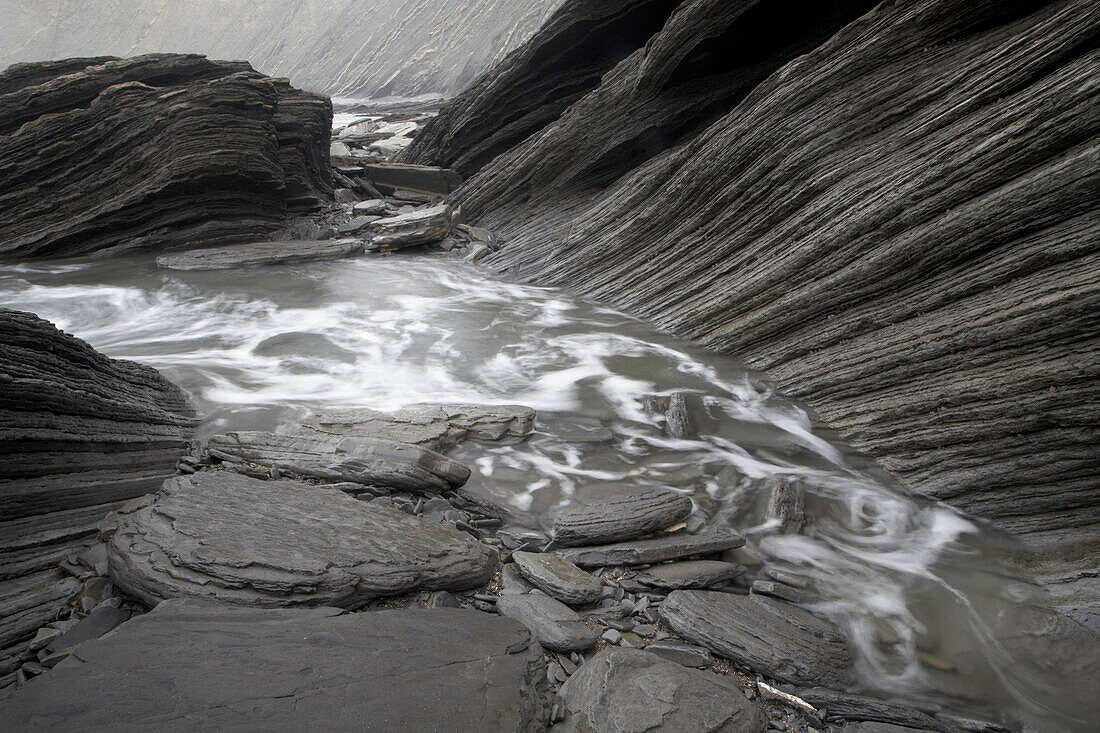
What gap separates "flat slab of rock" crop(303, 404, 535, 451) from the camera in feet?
14.0

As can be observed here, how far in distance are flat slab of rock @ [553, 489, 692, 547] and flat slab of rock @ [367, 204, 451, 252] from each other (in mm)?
8106

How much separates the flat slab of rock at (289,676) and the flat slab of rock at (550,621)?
114 millimetres

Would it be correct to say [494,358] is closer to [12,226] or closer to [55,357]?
[55,357]

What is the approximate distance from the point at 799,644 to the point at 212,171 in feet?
37.0

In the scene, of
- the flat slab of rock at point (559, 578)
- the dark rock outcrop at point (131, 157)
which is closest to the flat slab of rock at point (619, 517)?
the flat slab of rock at point (559, 578)

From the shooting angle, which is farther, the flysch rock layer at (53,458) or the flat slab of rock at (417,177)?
the flat slab of rock at (417,177)

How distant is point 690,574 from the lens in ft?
10.3

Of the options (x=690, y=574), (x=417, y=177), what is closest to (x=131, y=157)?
(x=417, y=177)

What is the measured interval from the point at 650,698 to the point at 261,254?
381 inches

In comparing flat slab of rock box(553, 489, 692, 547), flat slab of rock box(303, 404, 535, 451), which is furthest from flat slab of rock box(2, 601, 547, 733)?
flat slab of rock box(303, 404, 535, 451)

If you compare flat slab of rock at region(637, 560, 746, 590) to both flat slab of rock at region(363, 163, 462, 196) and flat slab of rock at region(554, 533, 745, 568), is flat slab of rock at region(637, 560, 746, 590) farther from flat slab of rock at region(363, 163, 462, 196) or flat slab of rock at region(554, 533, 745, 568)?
flat slab of rock at region(363, 163, 462, 196)

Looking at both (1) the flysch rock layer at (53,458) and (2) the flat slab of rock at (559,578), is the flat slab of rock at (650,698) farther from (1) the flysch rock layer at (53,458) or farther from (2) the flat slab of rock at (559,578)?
(1) the flysch rock layer at (53,458)

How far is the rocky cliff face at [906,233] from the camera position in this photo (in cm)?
381

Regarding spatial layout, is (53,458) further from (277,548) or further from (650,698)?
(650,698)
